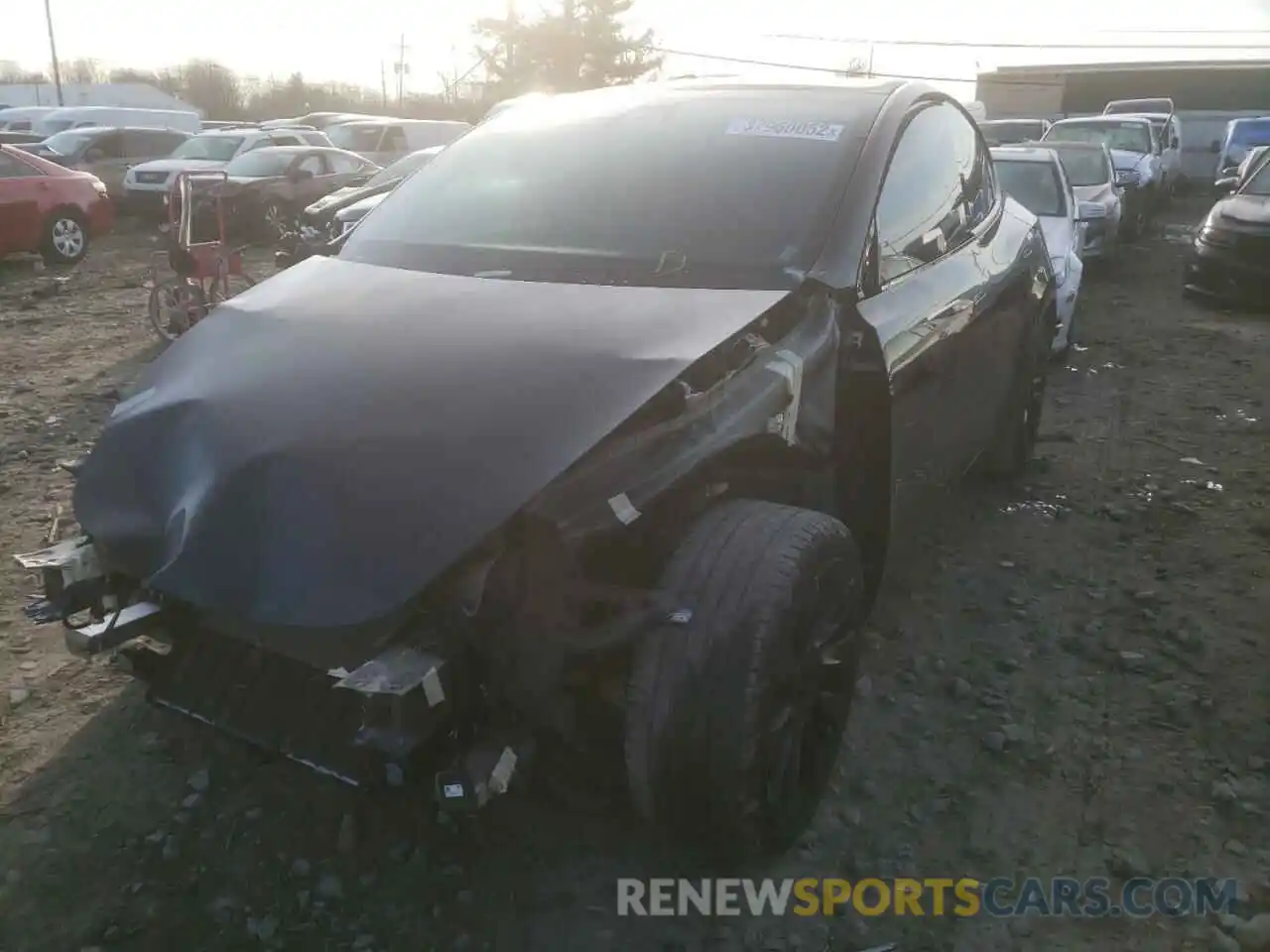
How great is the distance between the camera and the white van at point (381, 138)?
20422 millimetres

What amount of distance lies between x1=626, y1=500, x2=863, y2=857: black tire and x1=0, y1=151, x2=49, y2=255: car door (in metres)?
12.0

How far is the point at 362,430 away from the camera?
2.25 meters

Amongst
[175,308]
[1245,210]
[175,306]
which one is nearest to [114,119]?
[175,306]

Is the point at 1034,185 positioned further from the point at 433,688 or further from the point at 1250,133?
the point at 1250,133

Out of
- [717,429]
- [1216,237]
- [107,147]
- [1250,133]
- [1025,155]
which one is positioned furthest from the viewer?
[1250,133]

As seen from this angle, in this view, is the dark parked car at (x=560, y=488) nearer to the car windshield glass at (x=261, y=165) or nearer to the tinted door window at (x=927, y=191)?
the tinted door window at (x=927, y=191)

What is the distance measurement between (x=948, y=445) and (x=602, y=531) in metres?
1.79

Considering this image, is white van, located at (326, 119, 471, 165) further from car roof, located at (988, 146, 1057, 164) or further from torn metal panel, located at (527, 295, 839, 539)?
torn metal panel, located at (527, 295, 839, 539)

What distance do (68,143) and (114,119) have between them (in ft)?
24.1

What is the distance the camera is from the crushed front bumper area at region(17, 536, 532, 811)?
1.98 m

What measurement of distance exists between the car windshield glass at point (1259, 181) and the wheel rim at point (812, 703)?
990 centimetres

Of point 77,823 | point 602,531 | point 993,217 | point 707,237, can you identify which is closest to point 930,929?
point 602,531

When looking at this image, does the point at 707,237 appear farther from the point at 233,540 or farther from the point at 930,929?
the point at 930,929

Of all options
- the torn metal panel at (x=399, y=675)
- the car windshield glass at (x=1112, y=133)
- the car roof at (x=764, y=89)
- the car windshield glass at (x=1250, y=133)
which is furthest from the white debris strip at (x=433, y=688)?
the car windshield glass at (x=1250, y=133)
